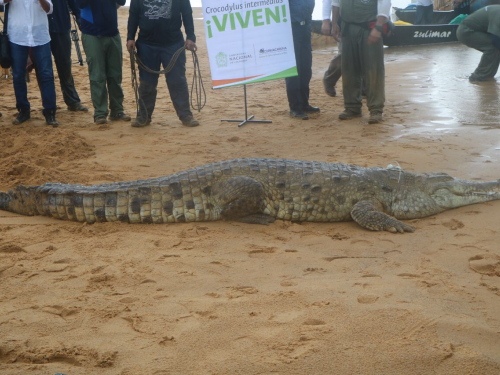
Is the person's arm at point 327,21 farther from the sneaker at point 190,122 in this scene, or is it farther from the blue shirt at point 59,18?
the blue shirt at point 59,18

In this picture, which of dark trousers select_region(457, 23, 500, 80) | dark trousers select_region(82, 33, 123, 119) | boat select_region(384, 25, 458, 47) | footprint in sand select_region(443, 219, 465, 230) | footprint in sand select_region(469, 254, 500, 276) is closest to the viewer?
footprint in sand select_region(469, 254, 500, 276)

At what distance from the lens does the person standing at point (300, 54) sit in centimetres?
774

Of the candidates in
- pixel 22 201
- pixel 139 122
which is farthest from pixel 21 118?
pixel 22 201

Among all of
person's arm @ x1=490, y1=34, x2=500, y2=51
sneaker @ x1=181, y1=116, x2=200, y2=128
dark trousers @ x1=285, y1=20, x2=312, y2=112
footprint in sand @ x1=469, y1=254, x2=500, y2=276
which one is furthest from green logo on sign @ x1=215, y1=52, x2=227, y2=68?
person's arm @ x1=490, y1=34, x2=500, y2=51

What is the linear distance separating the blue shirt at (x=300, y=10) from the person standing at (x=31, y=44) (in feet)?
10.9

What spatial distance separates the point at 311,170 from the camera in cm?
464

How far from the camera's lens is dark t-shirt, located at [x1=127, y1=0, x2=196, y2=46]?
710 centimetres

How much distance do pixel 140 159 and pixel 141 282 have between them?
9.52ft

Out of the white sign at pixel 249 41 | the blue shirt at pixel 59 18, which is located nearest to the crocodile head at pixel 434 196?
the white sign at pixel 249 41

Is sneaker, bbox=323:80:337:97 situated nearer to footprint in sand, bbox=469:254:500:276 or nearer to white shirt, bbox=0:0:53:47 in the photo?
white shirt, bbox=0:0:53:47

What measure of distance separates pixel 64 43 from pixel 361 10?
171 inches

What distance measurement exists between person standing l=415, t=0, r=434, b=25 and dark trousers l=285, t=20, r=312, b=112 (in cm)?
949

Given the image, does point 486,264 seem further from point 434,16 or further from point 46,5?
point 434,16

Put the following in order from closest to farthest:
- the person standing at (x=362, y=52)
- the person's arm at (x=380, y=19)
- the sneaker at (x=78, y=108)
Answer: the person's arm at (x=380, y=19)
the person standing at (x=362, y=52)
the sneaker at (x=78, y=108)
